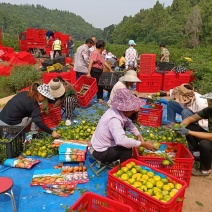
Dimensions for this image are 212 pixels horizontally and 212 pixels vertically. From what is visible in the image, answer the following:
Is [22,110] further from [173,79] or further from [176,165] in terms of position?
[173,79]

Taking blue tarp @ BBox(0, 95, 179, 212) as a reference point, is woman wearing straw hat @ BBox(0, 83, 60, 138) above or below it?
above

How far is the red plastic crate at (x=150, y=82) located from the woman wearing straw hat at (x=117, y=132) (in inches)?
202

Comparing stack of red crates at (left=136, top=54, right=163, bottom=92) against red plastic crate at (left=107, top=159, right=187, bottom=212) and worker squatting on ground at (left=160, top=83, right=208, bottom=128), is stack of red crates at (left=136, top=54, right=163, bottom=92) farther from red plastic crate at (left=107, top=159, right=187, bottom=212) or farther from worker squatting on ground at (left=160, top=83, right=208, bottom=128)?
red plastic crate at (left=107, top=159, right=187, bottom=212)

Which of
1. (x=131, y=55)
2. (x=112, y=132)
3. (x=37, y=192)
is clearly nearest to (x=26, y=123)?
(x=37, y=192)

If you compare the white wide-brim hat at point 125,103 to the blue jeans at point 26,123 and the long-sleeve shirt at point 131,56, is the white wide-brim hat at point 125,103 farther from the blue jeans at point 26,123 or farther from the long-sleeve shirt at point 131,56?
the long-sleeve shirt at point 131,56

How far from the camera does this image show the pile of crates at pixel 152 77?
347 inches

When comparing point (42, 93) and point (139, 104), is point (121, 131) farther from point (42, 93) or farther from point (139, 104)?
point (42, 93)

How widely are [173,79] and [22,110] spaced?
20.2ft

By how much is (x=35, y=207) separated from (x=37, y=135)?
6.66 ft

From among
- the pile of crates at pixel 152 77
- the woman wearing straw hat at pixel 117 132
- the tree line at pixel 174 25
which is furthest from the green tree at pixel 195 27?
the woman wearing straw hat at pixel 117 132

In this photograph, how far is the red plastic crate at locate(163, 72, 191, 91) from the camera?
355 inches

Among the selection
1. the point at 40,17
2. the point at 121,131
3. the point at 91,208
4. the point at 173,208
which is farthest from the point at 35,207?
the point at 40,17

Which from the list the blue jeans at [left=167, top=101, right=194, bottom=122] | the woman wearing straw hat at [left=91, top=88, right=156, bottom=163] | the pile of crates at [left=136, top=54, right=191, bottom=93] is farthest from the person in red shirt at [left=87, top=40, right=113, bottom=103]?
the woman wearing straw hat at [left=91, top=88, right=156, bottom=163]

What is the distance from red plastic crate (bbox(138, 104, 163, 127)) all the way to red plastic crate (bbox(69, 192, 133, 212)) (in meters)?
3.30
